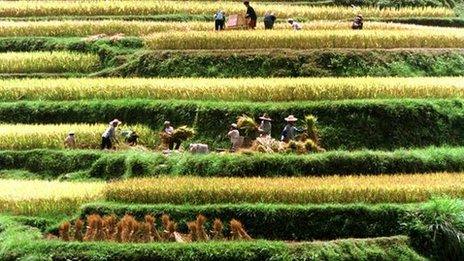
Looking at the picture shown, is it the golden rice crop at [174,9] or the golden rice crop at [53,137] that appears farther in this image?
the golden rice crop at [174,9]

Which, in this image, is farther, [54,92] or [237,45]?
[237,45]

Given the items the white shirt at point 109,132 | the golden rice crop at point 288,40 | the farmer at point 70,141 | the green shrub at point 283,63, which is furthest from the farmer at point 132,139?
the golden rice crop at point 288,40

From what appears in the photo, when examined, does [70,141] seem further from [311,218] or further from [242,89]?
[311,218]

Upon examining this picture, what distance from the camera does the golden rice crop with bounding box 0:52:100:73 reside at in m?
28.6

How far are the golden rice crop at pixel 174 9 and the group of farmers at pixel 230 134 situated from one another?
13304mm

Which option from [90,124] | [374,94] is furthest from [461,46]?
[90,124]

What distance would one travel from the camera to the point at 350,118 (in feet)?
73.7

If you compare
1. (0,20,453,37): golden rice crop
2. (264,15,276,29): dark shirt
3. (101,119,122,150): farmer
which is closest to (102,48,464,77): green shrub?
(264,15,276,29): dark shirt

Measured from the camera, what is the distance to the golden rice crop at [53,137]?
22359 mm

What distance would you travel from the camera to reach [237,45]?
1083 inches

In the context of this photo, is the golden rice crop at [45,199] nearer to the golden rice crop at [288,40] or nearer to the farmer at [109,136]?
the farmer at [109,136]

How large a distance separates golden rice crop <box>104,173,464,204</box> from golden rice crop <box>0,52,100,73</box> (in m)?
10.7

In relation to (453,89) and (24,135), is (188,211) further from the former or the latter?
(453,89)

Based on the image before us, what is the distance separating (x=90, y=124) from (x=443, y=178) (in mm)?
10011
